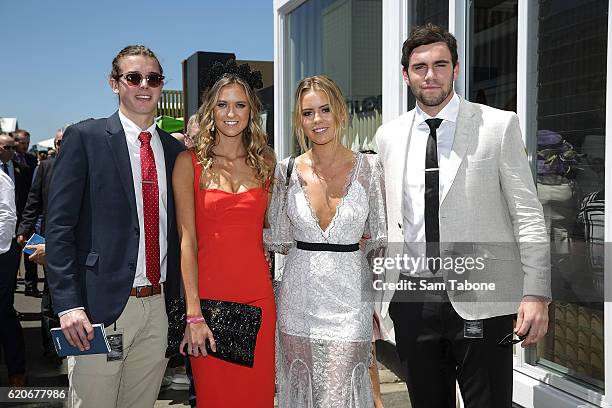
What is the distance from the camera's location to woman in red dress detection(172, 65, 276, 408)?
2.96m

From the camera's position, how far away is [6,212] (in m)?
4.71

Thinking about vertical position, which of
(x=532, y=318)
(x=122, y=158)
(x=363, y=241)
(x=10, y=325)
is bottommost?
(x=10, y=325)

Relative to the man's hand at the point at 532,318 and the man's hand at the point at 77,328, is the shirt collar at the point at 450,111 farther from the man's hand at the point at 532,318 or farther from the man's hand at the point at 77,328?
the man's hand at the point at 77,328

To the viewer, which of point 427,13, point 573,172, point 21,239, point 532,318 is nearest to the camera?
point 532,318

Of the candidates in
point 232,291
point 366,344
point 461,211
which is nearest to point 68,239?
point 232,291

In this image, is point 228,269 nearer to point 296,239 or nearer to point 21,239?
point 296,239

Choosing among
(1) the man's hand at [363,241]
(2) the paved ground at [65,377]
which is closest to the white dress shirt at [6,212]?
(2) the paved ground at [65,377]

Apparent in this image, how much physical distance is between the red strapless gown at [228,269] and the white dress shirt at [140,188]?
0.50 ft

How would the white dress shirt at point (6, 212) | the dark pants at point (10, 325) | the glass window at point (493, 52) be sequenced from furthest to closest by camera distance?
the dark pants at point (10, 325) → the white dress shirt at point (6, 212) → the glass window at point (493, 52)

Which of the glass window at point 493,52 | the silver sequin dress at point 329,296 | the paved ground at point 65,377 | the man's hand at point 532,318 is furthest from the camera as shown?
the paved ground at point 65,377

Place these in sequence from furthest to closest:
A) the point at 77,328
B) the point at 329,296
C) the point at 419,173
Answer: the point at 329,296
the point at 419,173
the point at 77,328

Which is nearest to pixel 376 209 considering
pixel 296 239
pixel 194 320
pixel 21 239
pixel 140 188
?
pixel 296 239

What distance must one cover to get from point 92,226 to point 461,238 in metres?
1.60

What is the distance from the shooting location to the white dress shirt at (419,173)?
9.25ft
